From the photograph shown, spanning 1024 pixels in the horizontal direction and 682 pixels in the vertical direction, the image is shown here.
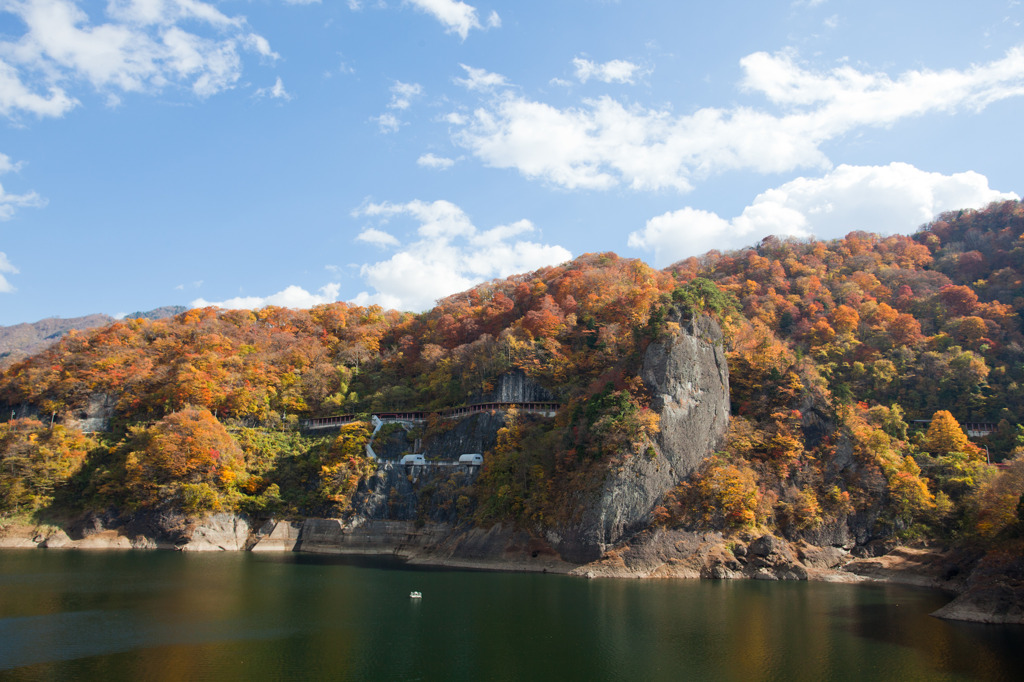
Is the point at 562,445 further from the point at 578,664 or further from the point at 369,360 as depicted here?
the point at 369,360

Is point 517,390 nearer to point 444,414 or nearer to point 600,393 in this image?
point 444,414

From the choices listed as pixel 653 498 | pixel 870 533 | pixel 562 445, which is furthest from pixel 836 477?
pixel 562 445

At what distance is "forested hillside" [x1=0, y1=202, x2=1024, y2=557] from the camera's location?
186 feet

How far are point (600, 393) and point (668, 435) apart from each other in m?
7.34

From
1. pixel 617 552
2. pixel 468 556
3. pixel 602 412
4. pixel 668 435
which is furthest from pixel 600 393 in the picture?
pixel 468 556

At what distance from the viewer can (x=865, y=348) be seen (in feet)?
254

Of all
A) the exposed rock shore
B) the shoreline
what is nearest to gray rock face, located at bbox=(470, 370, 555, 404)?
the exposed rock shore

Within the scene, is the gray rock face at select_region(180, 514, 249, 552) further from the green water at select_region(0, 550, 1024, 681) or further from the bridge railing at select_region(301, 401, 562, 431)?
the bridge railing at select_region(301, 401, 562, 431)

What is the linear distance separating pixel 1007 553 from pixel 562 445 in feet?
111

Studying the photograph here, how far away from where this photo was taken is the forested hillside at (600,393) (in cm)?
5659

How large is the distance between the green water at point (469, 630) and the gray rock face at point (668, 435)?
5.97m

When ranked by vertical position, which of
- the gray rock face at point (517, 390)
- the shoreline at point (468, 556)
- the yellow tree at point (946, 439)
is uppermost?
the gray rock face at point (517, 390)

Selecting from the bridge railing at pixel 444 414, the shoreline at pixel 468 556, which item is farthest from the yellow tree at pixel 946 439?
the bridge railing at pixel 444 414

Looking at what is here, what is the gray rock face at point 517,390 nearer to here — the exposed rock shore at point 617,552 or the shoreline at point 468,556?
the exposed rock shore at point 617,552
